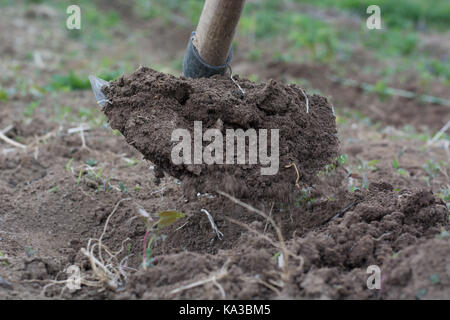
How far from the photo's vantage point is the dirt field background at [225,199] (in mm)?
2154

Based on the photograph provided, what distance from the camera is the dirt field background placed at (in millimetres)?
2154

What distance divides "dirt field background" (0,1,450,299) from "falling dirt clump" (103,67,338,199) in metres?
0.12

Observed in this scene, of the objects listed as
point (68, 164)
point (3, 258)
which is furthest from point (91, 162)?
point (3, 258)

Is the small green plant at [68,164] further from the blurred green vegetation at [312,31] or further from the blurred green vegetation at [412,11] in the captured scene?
the blurred green vegetation at [412,11]

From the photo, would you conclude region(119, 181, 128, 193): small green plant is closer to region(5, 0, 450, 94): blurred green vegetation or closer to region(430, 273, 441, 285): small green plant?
region(430, 273, 441, 285): small green plant

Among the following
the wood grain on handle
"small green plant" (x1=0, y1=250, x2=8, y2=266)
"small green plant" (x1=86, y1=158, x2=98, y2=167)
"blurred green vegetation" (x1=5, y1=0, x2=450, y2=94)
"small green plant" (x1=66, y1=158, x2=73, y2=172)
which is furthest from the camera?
"blurred green vegetation" (x1=5, y1=0, x2=450, y2=94)

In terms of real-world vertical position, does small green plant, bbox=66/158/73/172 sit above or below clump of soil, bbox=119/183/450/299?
above

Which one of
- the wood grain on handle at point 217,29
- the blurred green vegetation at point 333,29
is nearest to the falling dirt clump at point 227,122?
the wood grain on handle at point 217,29

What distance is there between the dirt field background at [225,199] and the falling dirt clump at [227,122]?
12cm

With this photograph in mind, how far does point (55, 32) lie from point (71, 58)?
1666 millimetres

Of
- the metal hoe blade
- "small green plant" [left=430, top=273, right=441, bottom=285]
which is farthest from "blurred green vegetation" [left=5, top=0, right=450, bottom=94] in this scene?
"small green plant" [left=430, top=273, right=441, bottom=285]

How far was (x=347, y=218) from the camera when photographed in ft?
8.28

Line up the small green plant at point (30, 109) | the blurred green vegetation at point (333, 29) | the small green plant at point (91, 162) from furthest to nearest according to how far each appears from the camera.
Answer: the blurred green vegetation at point (333, 29), the small green plant at point (30, 109), the small green plant at point (91, 162)
